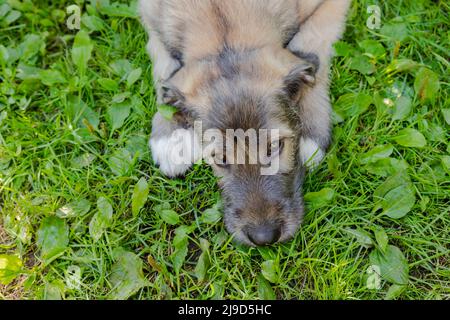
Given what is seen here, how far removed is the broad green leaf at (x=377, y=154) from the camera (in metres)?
4.40

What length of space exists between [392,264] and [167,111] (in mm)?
1934

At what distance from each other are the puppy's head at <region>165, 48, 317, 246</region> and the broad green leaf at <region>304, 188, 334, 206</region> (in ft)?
0.35

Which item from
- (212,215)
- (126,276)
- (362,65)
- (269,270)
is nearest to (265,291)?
(269,270)

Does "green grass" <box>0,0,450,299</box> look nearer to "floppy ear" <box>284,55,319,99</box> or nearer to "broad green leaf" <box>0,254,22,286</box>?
"broad green leaf" <box>0,254,22,286</box>

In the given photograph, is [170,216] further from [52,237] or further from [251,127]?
[251,127]

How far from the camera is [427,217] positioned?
4.27 metres

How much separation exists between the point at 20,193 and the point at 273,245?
203 centimetres

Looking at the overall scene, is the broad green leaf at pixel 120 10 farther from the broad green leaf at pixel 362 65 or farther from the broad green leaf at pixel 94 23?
the broad green leaf at pixel 362 65

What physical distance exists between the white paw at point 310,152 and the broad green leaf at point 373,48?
3.33 feet

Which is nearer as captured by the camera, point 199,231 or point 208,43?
point 208,43

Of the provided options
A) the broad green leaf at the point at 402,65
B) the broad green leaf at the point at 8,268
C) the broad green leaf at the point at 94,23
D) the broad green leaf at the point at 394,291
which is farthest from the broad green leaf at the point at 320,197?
the broad green leaf at the point at 94,23

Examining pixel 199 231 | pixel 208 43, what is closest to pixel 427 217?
pixel 199 231

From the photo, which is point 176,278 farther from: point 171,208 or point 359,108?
point 359,108

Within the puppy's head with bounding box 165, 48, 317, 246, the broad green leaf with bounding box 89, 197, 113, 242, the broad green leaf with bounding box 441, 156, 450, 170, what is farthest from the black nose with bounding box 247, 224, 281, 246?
the broad green leaf with bounding box 441, 156, 450, 170
